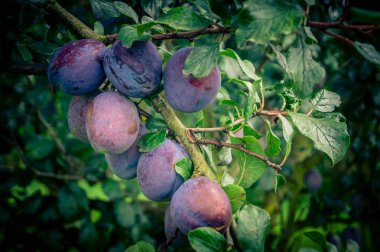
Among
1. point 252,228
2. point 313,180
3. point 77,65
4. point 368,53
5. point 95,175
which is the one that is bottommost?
point 313,180

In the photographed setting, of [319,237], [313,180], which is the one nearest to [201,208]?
[319,237]

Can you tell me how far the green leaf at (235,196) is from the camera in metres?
0.66

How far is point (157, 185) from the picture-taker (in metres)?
0.71

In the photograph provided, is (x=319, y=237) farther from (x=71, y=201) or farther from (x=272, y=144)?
(x=71, y=201)

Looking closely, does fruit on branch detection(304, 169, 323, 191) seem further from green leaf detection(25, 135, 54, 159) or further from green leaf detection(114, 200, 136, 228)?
green leaf detection(25, 135, 54, 159)

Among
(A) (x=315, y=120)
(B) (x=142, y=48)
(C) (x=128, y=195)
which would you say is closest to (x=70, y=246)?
(C) (x=128, y=195)

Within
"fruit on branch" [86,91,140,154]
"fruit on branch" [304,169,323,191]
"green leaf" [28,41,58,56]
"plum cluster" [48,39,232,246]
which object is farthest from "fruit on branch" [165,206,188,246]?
"fruit on branch" [304,169,323,191]

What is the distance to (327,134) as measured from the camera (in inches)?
24.7

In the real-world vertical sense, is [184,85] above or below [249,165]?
above

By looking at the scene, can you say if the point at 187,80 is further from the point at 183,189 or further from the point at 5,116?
the point at 5,116

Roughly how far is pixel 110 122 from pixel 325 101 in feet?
1.76

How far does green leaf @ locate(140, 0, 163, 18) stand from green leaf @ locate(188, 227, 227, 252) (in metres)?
0.55

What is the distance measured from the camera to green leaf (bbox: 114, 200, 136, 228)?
1.42 m

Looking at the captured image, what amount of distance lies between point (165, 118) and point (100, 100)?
162 mm
